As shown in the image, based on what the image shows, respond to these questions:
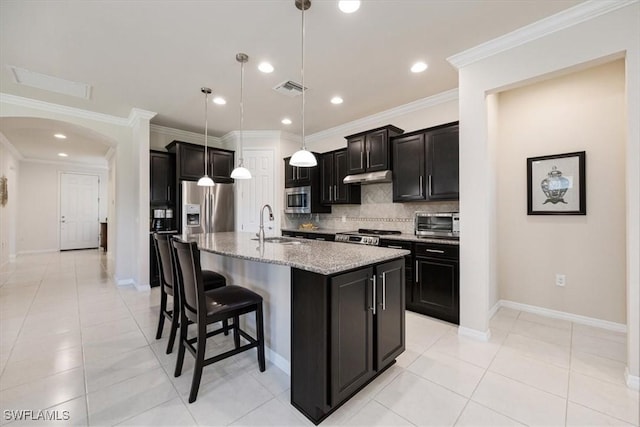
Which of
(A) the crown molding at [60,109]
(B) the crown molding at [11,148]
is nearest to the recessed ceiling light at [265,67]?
(A) the crown molding at [60,109]

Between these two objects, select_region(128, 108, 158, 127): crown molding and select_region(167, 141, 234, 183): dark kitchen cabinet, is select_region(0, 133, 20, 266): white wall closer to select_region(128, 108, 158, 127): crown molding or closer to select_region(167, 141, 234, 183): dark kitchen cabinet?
select_region(128, 108, 158, 127): crown molding

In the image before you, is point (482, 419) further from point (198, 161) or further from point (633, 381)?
point (198, 161)

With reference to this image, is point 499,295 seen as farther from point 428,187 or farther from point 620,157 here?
point 620,157

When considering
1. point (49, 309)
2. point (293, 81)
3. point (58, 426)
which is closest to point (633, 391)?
point (58, 426)

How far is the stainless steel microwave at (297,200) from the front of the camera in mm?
4980

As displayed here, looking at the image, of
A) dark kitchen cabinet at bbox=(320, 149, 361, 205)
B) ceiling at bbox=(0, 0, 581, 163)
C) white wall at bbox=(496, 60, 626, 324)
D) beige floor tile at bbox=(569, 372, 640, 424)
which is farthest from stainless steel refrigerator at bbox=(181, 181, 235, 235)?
beige floor tile at bbox=(569, 372, 640, 424)

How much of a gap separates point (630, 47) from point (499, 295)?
2688 millimetres

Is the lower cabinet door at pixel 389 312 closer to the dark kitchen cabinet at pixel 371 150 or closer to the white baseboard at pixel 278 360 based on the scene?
the white baseboard at pixel 278 360

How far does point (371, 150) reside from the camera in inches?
156

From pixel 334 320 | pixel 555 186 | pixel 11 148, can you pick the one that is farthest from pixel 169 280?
pixel 11 148

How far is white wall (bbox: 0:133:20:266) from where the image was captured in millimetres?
5500

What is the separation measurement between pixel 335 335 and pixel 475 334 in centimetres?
182

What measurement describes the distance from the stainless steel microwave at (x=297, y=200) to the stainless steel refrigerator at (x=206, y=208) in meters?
1.07

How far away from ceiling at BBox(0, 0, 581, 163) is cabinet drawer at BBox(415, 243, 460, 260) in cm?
194
